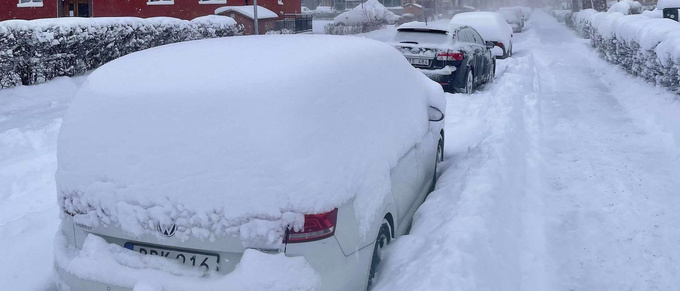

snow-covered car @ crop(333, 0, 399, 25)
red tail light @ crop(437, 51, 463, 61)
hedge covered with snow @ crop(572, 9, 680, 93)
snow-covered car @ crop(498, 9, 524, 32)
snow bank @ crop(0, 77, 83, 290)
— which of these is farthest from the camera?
snow-covered car @ crop(333, 0, 399, 25)

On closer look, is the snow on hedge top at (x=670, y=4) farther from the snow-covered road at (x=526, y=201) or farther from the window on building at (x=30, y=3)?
the window on building at (x=30, y=3)

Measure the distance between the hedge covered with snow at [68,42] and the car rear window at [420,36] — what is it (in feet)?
22.7

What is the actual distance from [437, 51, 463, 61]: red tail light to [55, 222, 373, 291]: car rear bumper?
8704mm

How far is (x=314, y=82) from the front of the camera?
3408 mm

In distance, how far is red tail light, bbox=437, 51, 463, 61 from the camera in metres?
11.7

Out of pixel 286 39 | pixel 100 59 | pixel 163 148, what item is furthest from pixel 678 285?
pixel 100 59

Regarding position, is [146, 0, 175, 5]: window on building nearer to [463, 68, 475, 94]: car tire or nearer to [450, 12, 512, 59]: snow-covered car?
[450, 12, 512, 59]: snow-covered car

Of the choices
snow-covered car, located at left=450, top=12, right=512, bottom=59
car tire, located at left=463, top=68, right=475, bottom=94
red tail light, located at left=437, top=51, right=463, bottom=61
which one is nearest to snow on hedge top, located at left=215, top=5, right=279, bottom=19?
snow-covered car, located at left=450, top=12, right=512, bottom=59

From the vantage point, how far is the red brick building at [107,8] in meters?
25.4

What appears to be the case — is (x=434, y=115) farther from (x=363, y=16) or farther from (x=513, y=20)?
(x=363, y=16)

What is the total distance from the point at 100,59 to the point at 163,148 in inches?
493

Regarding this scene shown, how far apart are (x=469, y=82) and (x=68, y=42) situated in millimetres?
8487

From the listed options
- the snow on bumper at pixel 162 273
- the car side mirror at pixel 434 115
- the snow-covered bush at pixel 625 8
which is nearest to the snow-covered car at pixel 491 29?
the snow-covered bush at pixel 625 8

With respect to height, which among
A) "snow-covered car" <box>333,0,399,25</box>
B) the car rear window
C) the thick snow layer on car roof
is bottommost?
the thick snow layer on car roof
